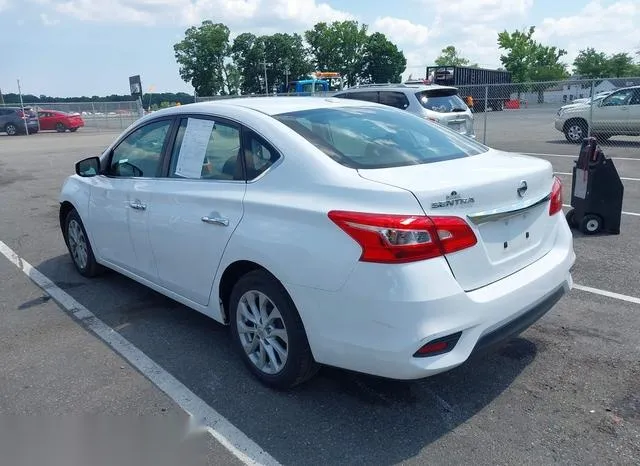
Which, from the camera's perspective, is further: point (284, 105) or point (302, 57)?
point (302, 57)

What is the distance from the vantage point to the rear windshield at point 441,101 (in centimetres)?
1282

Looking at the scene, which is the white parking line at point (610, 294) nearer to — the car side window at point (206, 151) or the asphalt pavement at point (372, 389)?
the asphalt pavement at point (372, 389)

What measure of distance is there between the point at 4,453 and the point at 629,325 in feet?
13.2

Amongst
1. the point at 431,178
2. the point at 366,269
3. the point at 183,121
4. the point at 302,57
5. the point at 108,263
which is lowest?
the point at 108,263

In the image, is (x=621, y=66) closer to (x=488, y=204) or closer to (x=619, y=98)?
(x=619, y=98)

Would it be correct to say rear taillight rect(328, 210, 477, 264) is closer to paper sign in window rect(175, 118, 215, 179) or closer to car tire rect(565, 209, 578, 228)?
paper sign in window rect(175, 118, 215, 179)

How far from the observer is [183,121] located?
4059mm

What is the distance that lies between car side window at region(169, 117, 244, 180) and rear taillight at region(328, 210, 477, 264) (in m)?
1.05

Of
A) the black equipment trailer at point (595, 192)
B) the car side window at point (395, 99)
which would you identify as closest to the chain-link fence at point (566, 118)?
the car side window at point (395, 99)

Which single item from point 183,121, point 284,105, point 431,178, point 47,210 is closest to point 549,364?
point 431,178

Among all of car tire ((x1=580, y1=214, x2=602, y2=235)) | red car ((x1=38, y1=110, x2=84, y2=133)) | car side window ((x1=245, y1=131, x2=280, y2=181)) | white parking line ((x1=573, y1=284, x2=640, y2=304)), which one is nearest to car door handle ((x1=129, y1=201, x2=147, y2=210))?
car side window ((x1=245, y1=131, x2=280, y2=181))

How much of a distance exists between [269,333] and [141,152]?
6.69ft

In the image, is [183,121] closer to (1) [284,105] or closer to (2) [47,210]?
(1) [284,105]

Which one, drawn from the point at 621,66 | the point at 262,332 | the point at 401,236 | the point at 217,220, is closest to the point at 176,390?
the point at 262,332
